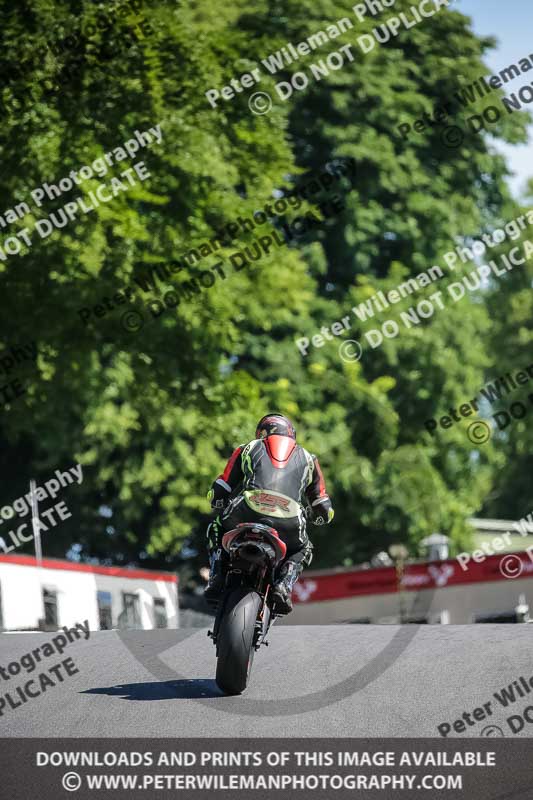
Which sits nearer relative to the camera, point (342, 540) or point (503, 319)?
point (342, 540)

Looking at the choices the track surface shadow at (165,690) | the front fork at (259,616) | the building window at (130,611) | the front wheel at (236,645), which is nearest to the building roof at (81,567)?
the building window at (130,611)

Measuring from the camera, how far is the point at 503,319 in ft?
167

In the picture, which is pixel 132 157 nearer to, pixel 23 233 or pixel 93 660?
pixel 23 233

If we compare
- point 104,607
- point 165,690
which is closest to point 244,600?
point 165,690

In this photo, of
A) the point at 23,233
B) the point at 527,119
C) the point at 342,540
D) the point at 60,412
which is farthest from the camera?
the point at 527,119

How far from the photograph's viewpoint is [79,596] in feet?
66.8

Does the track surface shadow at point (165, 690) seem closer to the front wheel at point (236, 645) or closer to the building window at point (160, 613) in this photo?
the front wheel at point (236, 645)

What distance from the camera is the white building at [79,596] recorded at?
18.8 m

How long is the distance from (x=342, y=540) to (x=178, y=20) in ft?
40.8

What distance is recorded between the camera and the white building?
61.6 ft

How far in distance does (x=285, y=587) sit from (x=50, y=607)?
11157 mm

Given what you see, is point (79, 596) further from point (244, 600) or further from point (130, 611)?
point (244, 600)

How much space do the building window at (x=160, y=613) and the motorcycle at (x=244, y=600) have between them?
12990 millimetres
